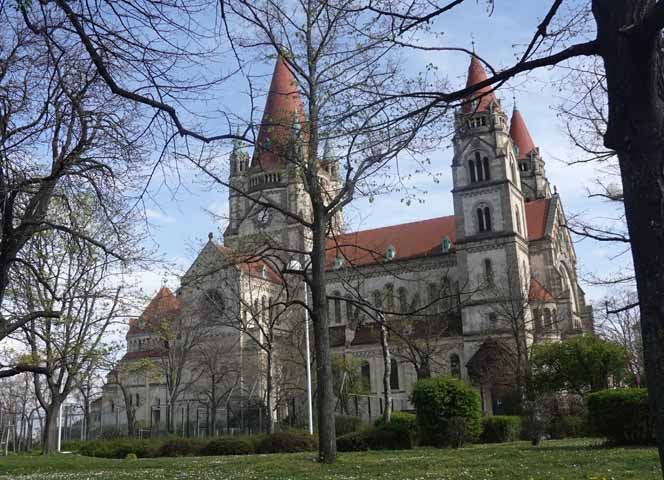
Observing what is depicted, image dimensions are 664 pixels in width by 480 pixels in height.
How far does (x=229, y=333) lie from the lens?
49.9 m

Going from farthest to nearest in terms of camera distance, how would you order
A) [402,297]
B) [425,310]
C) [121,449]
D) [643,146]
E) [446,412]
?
[402,297] → [425,310] → [121,449] → [446,412] → [643,146]

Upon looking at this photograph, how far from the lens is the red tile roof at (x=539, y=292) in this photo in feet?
149

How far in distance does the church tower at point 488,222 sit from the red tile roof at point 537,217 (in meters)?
1.01

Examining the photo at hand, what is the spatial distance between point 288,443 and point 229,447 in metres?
2.29

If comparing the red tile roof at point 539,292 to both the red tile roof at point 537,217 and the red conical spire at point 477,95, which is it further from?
the red conical spire at point 477,95

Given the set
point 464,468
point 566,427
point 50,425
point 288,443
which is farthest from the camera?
point 50,425

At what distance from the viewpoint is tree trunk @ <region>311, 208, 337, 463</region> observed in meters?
14.4

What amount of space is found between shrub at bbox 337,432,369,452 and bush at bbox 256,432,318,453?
Answer: 4.00 feet

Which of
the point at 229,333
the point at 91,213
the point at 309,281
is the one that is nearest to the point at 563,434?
the point at 309,281

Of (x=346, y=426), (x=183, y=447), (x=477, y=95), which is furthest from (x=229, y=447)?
(x=477, y=95)

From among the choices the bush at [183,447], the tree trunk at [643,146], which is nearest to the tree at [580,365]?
the bush at [183,447]

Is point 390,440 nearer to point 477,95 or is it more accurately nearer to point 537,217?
point 477,95

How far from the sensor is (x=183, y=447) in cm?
2422

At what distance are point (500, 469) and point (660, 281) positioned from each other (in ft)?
24.4
